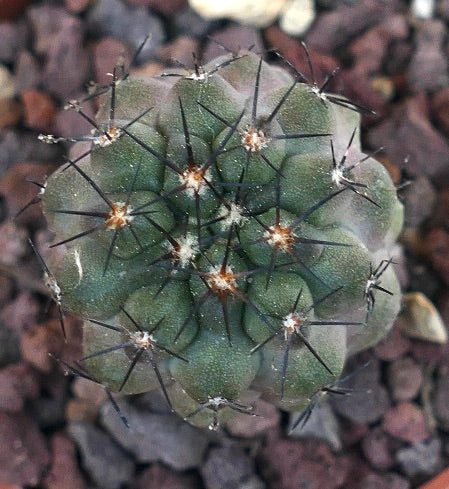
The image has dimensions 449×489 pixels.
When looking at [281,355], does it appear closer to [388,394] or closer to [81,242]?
[81,242]

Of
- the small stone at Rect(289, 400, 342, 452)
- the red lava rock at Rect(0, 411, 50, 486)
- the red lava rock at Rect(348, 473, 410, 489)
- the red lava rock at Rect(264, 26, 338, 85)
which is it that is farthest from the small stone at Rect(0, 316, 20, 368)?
the red lava rock at Rect(264, 26, 338, 85)

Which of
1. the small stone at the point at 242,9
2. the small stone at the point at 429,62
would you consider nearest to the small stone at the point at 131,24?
the small stone at the point at 242,9

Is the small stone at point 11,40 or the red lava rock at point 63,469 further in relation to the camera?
the small stone at point 11,40

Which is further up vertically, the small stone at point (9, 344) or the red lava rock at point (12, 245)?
the red lava rock at point (12, 245)

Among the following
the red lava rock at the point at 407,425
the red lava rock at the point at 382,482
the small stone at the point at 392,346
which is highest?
the small stone at the point at 392,346

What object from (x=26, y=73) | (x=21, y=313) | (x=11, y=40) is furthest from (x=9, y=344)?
(x=11, y=40)

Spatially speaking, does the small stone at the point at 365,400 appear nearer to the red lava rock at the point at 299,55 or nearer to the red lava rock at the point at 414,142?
the red lava rock at the point at 414,142

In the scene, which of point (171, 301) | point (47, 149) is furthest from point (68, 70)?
point (171, 301)
